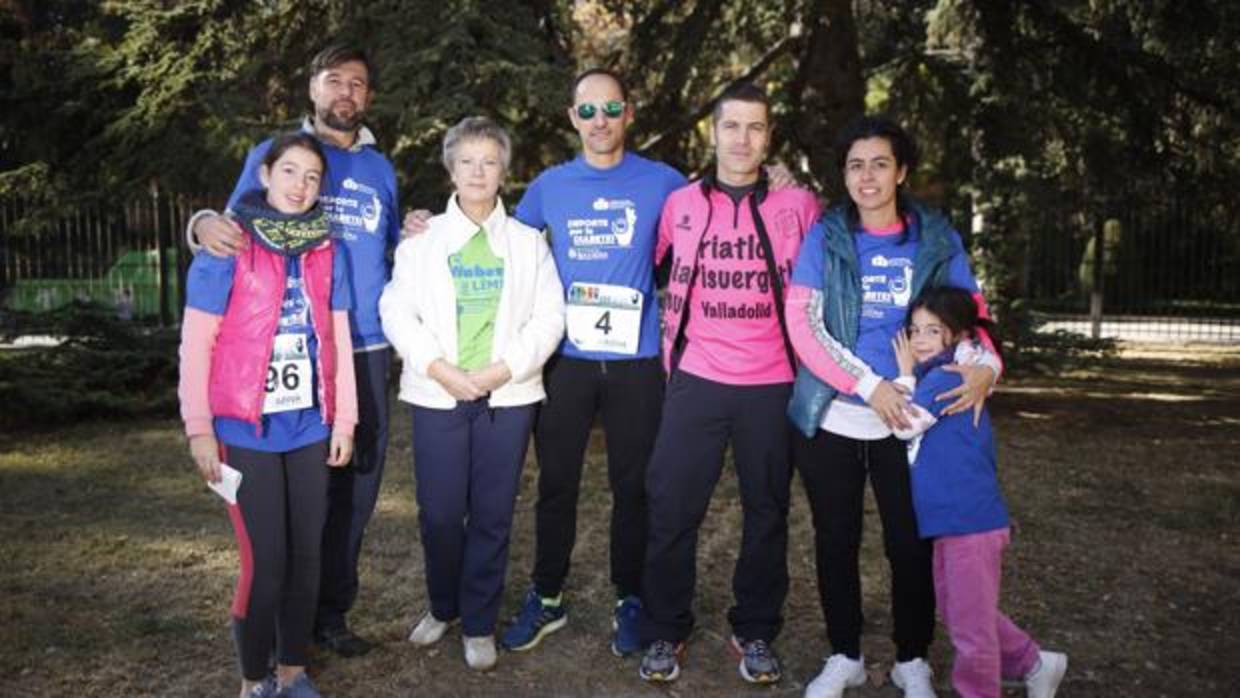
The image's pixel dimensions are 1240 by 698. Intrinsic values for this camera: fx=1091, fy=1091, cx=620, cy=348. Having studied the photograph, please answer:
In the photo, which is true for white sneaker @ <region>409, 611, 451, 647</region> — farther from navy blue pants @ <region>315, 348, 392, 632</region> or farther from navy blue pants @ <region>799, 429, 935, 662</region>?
navy blue pants @ <region>799, 429, 935, 662</region>

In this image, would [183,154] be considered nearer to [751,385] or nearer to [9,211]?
[751,385]

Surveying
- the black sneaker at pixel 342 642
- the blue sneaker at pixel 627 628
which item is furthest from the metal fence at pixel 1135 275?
the black sneaker at pixel 342 642

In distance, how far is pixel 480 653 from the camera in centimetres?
389

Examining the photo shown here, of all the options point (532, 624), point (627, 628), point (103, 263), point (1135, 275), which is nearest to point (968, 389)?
point (627, 628)

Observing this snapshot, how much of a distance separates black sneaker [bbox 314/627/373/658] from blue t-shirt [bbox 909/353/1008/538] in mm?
2080

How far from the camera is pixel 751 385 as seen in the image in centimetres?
365

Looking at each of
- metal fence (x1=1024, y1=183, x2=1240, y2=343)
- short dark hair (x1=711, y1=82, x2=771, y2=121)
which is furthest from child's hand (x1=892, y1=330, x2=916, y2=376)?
metal fence (x1=1024, y1=183, x2=1240, y2=343)

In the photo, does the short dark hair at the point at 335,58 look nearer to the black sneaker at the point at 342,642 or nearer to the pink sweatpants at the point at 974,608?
the black sneaker at the point at 342,642

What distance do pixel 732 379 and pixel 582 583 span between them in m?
1.64

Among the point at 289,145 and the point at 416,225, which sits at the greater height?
the point at 289,145

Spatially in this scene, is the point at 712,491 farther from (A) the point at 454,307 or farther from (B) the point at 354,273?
(B) the point at 354,273

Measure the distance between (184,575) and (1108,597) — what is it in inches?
162

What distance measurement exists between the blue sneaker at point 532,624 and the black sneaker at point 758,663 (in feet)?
2.60

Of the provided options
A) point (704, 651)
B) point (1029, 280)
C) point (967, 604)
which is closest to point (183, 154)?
point (704, 651)
